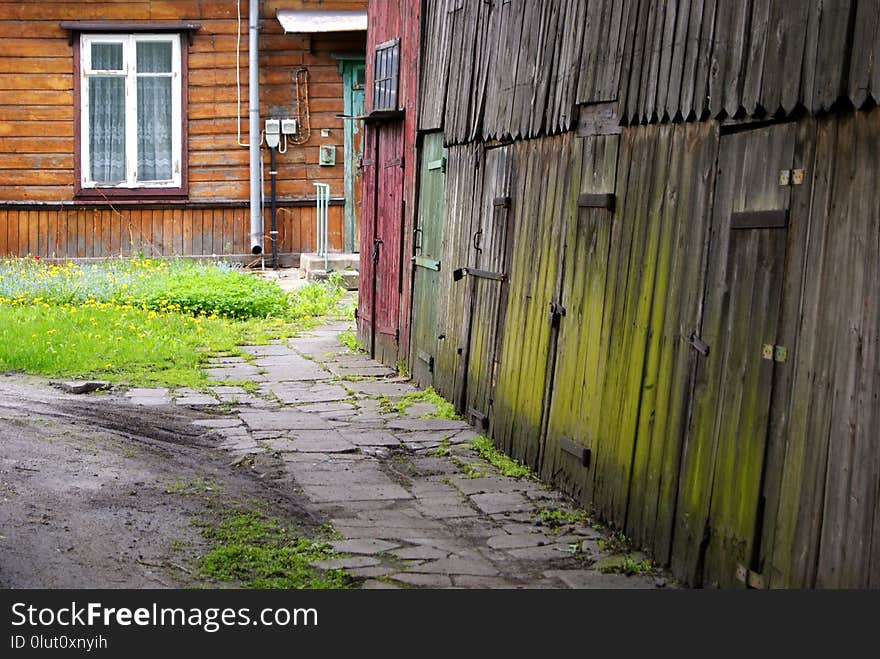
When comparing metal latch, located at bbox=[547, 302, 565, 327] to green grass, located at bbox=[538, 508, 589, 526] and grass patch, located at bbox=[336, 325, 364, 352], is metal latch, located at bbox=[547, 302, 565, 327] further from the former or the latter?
grass patch, located at bbox=[336, 325, 364, 352]

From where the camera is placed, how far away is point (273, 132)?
19125mm

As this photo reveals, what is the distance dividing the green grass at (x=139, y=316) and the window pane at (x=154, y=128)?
156 cm

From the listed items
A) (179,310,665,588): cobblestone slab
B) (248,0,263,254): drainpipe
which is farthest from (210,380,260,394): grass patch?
(248,0,263,254): drainpipe

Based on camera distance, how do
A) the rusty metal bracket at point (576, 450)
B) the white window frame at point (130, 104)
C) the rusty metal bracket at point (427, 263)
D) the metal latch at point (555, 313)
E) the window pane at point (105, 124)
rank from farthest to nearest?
the window pane at point (105, 124) → the white window frame at point (130, 104) → the rusty metal bracket at point (427, 263) → the metal latch at point (555, 313) → the rusty metal bracket at point (576, 450)

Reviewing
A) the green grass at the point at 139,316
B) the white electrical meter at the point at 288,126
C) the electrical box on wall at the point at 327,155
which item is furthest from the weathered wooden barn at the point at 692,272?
the electrical box on wall at the point at 327,155

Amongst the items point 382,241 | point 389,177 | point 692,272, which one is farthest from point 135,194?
point 692,272

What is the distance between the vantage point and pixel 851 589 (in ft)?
13.9

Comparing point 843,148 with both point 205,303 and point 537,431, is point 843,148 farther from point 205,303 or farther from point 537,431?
point 205,303

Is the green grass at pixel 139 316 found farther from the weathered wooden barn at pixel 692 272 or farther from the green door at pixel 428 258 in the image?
the weathered wooden barn at pixel 692 272

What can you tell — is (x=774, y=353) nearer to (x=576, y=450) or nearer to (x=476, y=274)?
(x=576, y=450)

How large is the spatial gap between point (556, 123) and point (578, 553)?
2.84m

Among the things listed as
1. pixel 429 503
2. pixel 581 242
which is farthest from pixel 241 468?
pixel 581 242

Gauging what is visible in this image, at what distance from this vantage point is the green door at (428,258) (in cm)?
1073

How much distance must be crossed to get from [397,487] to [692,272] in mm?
2632
